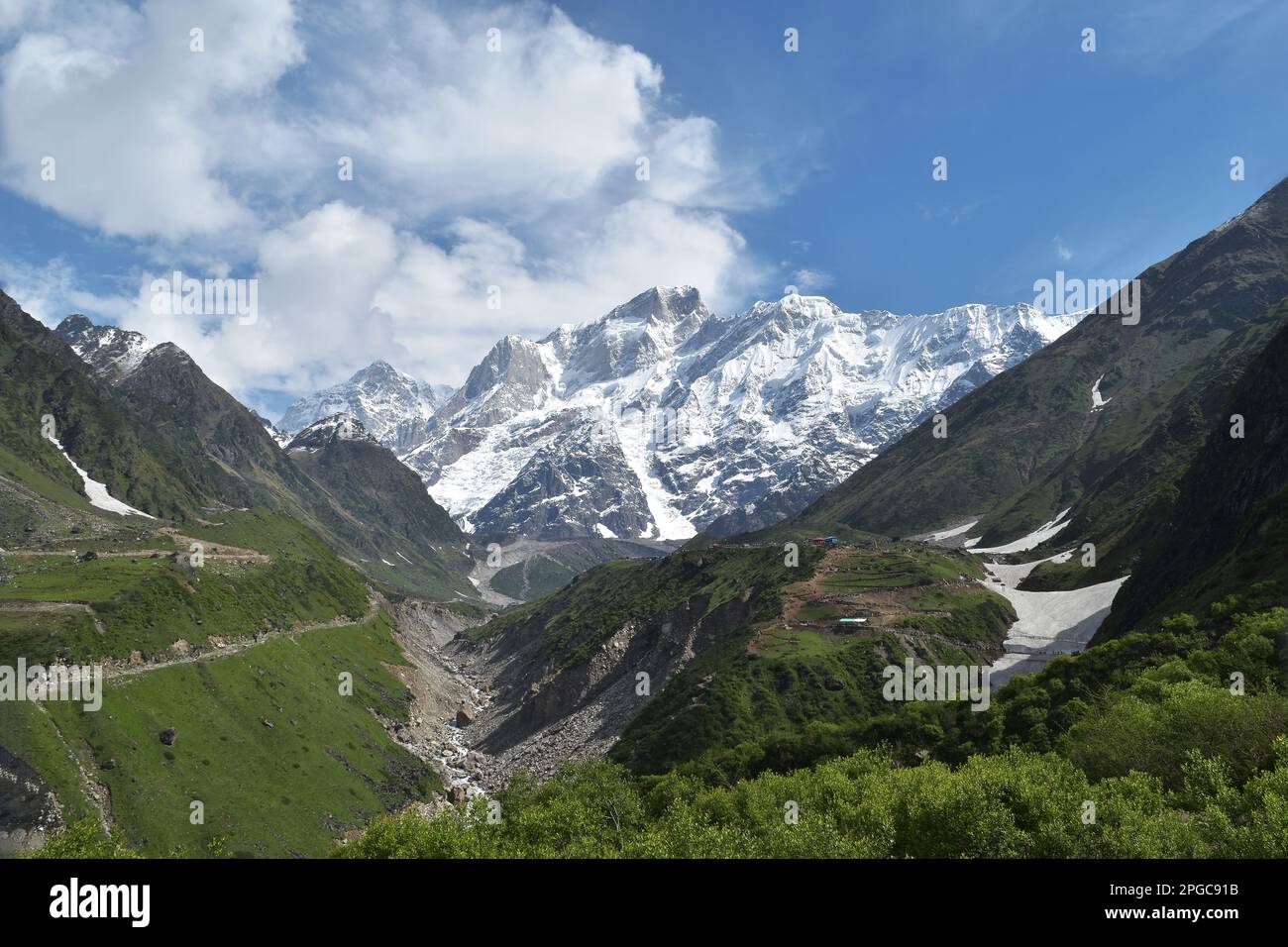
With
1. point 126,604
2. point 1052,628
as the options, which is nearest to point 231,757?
point 126,604

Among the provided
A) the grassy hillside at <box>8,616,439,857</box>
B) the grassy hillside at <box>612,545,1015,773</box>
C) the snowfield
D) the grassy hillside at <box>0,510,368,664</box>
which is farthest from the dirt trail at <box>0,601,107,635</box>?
the snowfield

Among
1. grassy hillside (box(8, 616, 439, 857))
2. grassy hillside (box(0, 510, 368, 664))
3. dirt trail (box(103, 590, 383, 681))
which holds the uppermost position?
grassy hillside (box(0, 510, 368, 664))

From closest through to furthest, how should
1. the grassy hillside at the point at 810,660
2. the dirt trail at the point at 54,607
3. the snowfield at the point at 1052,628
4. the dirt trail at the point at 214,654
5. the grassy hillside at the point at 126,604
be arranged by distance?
the grassy hillside at the point at 810,660, the grassy hillside at the point at 126,604, the dirt trail at the point at 214,654, the dirt trail at the point at 54,607, the snowfield at the point at 1052,628

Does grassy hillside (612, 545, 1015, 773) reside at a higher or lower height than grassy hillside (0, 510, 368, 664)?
lower

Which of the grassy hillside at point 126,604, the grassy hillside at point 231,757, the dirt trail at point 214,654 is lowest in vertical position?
the grassy hillside at point 231,757

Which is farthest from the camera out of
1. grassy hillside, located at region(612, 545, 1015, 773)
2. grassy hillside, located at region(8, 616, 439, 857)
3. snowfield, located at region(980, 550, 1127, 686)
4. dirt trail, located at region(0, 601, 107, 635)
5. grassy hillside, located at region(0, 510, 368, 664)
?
snowfield, located at region(980, 550, 1127, 686)

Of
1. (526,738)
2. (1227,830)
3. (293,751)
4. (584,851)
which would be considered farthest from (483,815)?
(526,738)

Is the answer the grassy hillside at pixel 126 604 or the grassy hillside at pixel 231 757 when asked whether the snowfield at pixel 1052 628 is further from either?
the grassy hillside at pixel 126 604

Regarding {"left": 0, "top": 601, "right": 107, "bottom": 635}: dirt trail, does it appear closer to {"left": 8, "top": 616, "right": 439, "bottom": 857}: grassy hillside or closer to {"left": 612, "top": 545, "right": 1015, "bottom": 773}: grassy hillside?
{"left": 8, "top": 616, "right": 439, "bottom": 857}: grassy hillside

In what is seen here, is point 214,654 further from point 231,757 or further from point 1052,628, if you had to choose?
point 1052,628

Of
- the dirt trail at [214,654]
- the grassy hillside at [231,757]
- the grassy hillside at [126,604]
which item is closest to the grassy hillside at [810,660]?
the grassy hillside at [231,757]

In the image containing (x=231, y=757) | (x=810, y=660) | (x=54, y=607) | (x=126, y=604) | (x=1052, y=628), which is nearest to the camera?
(x=231, y=757)

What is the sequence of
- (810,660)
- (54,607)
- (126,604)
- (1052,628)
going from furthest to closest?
1. (1052,628)
2. (126,604)
3. (54,607)
4. (810,660)
